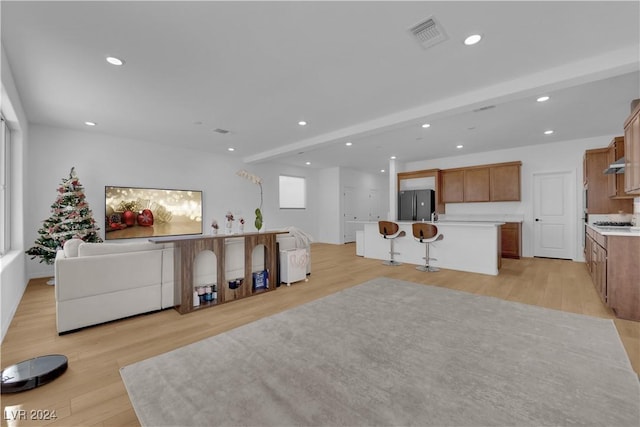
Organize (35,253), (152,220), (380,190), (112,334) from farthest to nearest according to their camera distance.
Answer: (380,190)
(152,220)
(35,253)
(112,334)

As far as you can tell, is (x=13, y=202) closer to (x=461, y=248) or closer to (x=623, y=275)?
(x=461, y=248)

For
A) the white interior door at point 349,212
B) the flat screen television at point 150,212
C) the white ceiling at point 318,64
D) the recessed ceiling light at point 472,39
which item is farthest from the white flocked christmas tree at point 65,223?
A: the white interior door at point 349,212

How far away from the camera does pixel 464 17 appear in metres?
2.20

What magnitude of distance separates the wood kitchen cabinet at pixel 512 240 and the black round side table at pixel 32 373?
301 inches

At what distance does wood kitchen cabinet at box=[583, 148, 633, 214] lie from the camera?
4.96 meters

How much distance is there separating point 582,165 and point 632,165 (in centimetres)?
334

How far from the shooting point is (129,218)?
5664 mm

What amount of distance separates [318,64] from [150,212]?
503 cm

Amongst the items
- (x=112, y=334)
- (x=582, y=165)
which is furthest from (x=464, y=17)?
(x=582, y=165)

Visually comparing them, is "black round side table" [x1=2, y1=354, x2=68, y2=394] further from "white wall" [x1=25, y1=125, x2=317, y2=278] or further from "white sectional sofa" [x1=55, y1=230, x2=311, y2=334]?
"white wall" [x1=25, y1=125, x2=317, y2=278]

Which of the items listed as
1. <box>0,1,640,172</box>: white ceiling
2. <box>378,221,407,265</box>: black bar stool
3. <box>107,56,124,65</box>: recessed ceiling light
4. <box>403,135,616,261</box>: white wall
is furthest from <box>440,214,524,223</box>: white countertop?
<box>107,56,124,65</box>: recessed ceiling light

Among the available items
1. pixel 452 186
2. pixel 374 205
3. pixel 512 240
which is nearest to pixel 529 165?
pixel 452 186

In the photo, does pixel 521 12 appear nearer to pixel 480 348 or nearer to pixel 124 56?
pixel 480 348

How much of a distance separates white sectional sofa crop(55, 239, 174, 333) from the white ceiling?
1974mm
